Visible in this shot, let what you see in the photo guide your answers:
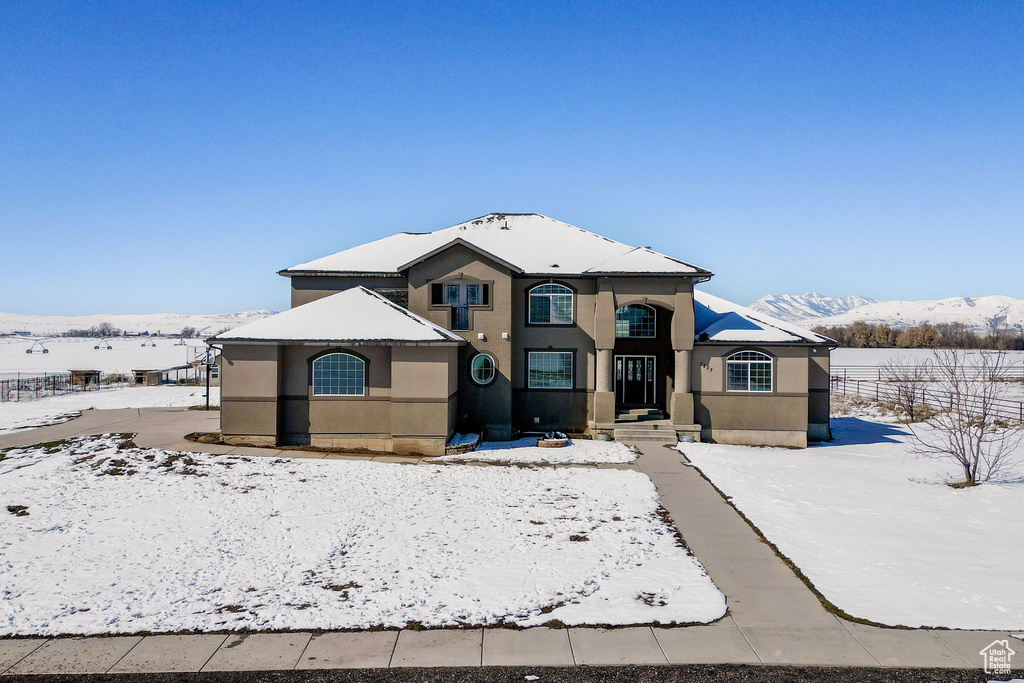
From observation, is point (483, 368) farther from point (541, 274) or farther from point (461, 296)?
point (541, 274)

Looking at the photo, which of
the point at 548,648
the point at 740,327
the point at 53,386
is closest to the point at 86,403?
the point at 53,386

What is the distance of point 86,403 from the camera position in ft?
95.1

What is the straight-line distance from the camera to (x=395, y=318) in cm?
1839

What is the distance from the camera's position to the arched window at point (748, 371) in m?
20.4

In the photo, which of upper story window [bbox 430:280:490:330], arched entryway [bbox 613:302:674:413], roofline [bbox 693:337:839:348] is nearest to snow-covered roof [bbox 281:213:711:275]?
upper story window [bbox 430:280:490:330]

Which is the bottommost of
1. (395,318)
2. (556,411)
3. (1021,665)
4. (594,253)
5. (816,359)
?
(1021,665)

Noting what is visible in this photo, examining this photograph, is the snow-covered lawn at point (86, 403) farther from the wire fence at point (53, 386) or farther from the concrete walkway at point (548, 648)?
the concrete walkway at point (548, 648)

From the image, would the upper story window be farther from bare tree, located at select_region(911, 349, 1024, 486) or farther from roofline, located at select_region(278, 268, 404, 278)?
bare tree, located at select_region(911, 349, 1024, 486)

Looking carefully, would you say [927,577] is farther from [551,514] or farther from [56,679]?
[56,679]

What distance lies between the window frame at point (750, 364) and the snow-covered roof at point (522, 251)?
340cm

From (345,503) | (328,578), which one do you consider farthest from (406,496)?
(328,578)

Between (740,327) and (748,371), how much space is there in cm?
182

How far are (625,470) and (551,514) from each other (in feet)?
15.5

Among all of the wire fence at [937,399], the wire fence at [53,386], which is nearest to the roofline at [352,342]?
the wire fence at [937,399]
